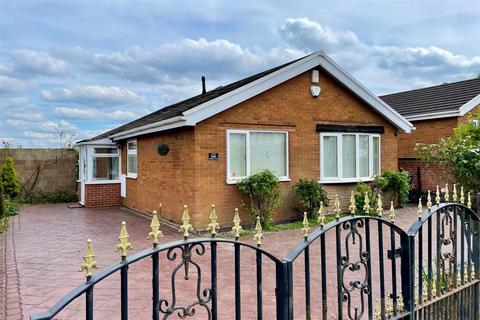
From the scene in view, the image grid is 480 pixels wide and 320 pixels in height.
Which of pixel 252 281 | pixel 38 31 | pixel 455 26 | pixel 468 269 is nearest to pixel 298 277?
pixel 252 281

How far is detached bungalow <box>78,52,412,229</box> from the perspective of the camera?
9.32 meters

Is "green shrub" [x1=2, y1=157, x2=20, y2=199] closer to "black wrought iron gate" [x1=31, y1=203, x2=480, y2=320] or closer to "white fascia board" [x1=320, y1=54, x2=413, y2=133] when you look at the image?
"black wrought iron gate" [x1=31, y1=203, x2=480, y2=320]

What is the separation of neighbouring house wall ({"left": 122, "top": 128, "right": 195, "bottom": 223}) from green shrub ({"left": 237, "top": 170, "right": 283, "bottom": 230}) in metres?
1.45

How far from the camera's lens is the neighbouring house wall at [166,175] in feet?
31.1

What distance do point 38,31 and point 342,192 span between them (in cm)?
1037

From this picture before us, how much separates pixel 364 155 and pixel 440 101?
7.70m

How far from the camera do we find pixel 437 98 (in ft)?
58.6

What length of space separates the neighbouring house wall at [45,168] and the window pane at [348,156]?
12.2 metres

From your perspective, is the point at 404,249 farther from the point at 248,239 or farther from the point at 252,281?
the point at 248,239

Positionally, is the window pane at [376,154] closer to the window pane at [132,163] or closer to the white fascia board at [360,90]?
the white fascia board at [360,90]

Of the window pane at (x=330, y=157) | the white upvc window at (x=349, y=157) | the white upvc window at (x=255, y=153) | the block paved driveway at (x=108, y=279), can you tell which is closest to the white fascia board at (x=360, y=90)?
the white upvc window at (x=349, y=157)

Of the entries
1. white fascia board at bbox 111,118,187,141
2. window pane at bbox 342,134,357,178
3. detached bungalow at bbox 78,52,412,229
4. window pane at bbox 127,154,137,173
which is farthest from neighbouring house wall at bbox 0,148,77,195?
window pane at bbox 342,134,357,178

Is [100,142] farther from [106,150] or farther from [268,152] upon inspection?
[268,152]

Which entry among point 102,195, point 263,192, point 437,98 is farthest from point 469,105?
point 102,195
